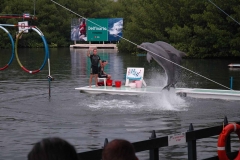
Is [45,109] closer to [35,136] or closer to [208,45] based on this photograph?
[35,136]

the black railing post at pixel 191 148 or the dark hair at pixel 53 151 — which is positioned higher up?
the dark hair at pixel 53 151

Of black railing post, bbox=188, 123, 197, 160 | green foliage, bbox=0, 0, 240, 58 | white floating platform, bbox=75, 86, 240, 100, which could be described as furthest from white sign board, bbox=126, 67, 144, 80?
green foliage, bbox=0, 0, 240, 58

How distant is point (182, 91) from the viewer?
2044 cm

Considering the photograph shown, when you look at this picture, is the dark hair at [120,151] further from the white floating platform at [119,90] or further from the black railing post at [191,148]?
the white floating platform at [119,90]

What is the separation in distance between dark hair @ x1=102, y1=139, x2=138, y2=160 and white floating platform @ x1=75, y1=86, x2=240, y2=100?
51.3ft

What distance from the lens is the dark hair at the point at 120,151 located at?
4.00 metres

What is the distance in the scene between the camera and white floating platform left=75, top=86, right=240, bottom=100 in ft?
64.4

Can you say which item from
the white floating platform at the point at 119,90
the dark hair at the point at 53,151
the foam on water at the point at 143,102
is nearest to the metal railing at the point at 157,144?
the dark hair at the point at 53,151

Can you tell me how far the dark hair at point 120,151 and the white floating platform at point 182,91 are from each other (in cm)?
1562

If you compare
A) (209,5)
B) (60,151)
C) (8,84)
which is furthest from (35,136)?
(209,5)

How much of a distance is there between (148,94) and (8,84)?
7517 millimetres

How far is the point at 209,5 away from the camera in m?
45.4

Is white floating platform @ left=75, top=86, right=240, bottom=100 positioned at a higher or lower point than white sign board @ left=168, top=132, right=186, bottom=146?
lower

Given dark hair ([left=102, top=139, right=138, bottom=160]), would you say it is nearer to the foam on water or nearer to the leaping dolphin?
the foam on water
